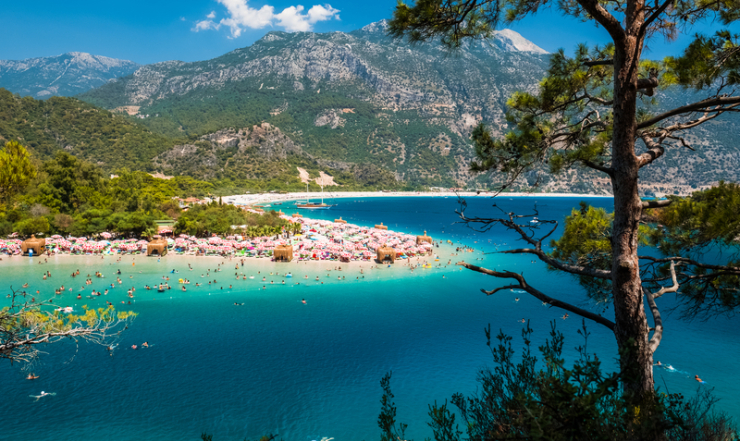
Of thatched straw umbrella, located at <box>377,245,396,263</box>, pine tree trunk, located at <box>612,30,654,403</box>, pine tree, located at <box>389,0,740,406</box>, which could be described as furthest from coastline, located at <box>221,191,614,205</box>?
pine tree trunk, located at <box>612,30,654,403</box>

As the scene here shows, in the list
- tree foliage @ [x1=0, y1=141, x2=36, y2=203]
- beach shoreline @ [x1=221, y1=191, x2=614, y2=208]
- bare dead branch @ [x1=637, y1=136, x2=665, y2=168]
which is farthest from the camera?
beach shoreline @ [x1=221, y1=191, x2=614, y2=208]

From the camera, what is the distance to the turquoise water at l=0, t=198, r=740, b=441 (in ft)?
42.6

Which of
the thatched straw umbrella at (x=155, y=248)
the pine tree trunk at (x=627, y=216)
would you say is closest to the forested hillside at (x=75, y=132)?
the thatched straw umbrella at (x=155, y=248)

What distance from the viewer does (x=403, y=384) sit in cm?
1588

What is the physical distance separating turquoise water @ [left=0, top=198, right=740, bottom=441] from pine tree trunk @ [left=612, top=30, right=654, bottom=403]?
11.0 meters

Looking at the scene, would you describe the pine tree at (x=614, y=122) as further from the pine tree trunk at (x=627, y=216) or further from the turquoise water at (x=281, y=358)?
the turquoise water at (x=281, y=358)

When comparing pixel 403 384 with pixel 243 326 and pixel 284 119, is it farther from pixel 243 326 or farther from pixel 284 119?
pixel 284 119

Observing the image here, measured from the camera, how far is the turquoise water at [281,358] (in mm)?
12977

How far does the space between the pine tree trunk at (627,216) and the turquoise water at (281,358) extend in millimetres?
11030

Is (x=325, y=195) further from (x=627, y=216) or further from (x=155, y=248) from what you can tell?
(x=627, y=216)

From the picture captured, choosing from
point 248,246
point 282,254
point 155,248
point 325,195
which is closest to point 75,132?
point 325,195

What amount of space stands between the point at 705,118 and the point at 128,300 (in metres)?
28.4

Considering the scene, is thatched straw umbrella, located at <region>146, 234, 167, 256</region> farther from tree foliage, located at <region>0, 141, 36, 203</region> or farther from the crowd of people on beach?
tree foliage, located at <region>0, 141, 36, 203</region>

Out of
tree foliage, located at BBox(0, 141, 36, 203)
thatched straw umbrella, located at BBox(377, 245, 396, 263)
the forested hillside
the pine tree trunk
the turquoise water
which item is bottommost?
the turquoise water
